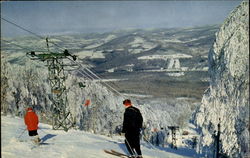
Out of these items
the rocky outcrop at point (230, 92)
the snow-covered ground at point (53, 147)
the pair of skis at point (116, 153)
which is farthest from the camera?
the rocky outcrop at point (230, 92)

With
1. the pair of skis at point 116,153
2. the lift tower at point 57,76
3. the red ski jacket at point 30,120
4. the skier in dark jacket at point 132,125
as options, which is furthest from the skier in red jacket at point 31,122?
the lift tower at point 57,76

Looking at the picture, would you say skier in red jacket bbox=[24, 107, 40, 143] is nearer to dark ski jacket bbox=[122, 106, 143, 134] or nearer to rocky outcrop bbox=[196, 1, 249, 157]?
dark ski jacket bbox=[122, 106, 143, 134]

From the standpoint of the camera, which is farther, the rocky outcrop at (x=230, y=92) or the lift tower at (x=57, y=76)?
the rocky outcrop at (x=230, y=92)

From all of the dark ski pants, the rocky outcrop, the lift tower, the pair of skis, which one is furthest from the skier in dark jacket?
the rocky outcrop

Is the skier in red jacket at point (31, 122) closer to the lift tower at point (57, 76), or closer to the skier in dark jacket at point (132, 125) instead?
the skier in dark jacket at point (132, 125)

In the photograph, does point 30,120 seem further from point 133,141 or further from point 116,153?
point 133,141

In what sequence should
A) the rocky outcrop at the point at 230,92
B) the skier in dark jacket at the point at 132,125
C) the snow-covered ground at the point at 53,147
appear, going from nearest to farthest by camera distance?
the skier in dark jacket at the point at 132,125, the snow-covered ground at the point at 53,147, the rocky outcrop at the point at 230,92

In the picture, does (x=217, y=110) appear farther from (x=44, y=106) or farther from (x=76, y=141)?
(x=44, y=106)

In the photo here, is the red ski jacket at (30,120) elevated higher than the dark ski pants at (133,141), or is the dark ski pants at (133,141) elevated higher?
the red ski jacket at (30,120)
